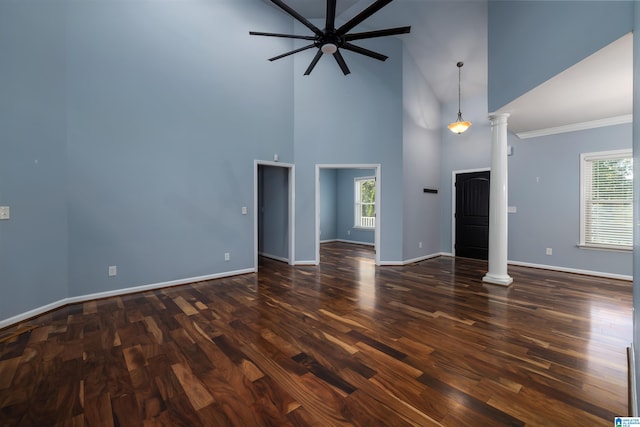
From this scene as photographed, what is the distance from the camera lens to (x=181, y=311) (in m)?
3.09

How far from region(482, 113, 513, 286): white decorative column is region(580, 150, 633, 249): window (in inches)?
71.8

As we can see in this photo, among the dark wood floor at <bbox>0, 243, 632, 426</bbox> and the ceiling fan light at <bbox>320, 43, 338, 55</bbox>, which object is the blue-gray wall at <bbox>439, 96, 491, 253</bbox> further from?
the ceiling fan light at <bbox>320, 43, 338, 55</bbox>

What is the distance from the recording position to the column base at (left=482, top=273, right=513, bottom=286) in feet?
13.7

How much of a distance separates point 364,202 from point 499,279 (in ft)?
15.9

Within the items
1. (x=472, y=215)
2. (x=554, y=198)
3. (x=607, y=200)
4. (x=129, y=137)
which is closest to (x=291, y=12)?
(x=129, y=137)

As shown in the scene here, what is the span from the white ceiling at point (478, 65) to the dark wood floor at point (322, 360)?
2609 millimetres

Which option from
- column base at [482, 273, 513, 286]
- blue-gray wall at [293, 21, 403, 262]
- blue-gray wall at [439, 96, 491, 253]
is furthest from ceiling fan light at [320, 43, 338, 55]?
blue-gray wall at [439, 96, 491, 253]

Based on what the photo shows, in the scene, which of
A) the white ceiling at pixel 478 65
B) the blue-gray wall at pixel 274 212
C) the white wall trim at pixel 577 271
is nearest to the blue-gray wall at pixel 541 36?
the white ceiling at pixel 478 65

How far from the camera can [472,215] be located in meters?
6.30

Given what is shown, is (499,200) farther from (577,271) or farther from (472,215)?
(577,271)

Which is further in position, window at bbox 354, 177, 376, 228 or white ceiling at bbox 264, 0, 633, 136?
window at bbox 354, 177, 376, 228

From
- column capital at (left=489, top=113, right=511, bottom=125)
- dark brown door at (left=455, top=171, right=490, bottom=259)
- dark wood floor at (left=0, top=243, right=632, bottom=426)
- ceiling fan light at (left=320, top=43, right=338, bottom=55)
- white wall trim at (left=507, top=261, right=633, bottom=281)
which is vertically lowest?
dark wood floor at (left=0, top=243, right=632, bottom=426)

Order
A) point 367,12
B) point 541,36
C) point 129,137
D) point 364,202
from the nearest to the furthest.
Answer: point 367,12 → point 541,36 → point 129,137 → point 364,202

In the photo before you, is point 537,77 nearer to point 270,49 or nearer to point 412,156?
point 412,156
